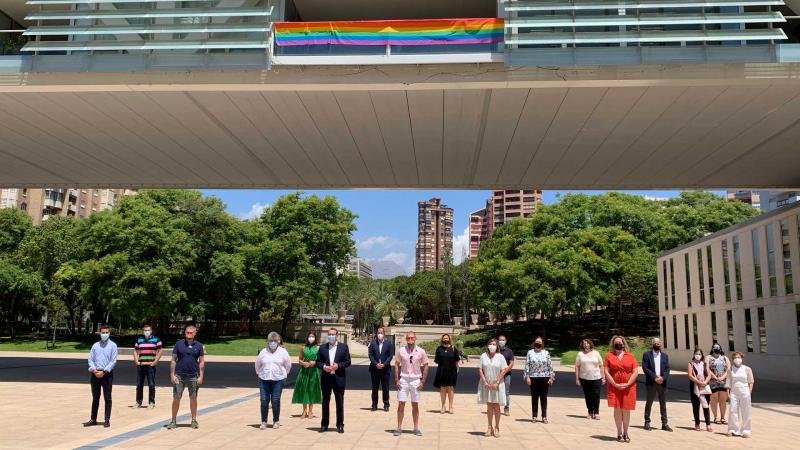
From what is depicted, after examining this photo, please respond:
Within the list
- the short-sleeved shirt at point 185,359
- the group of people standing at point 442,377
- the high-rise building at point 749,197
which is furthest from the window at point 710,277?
the high-rise building at point 749,197

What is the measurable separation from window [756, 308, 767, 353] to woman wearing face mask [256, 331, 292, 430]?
958 inches

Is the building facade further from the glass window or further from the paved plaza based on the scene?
the paved plaza

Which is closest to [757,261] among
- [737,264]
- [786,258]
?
[737,264]

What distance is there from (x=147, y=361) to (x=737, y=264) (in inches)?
1061

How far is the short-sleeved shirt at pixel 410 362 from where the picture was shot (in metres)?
11.1

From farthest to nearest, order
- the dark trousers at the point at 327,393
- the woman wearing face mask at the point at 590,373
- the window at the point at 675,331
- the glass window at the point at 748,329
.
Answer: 1. the window at the point at 675,331
2. the glass window at the point at 748,329
3. the woman wearing face mask at the point at 590,373
4. the dark trousers at the point at 327,393

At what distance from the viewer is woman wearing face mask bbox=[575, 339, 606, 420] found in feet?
43.7

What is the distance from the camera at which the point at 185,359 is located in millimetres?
10938

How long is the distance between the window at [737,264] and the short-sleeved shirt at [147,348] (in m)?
26.4

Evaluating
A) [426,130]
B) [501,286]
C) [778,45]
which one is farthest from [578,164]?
[501,286]

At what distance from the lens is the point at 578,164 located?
68.1ft

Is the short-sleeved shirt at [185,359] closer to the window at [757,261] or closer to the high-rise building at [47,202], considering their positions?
the window at [757,261]

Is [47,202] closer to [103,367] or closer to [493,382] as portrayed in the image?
[103,367]

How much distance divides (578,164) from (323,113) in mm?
8861
